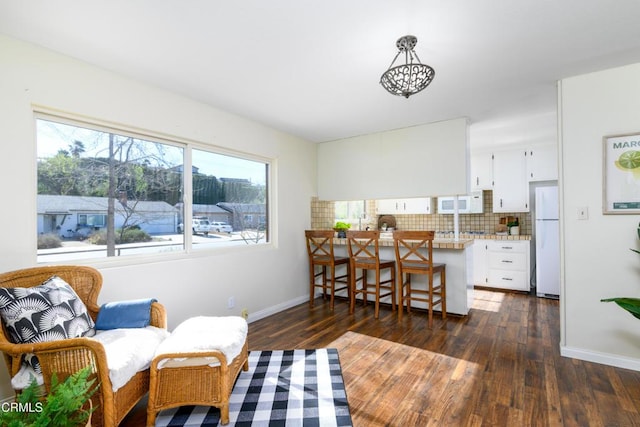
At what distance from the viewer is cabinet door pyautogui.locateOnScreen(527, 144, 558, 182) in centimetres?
476

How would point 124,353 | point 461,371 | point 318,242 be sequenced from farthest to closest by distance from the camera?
point 318,242 < point 461,371 < point 124,353

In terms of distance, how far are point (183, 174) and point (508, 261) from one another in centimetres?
487

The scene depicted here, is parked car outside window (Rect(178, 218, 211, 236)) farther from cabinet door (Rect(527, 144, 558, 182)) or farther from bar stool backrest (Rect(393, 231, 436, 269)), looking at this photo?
cabinet door (Rect(527, 144, 558, 182))

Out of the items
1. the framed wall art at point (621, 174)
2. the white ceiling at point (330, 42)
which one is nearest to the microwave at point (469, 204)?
the white ceiling at point (330, 42)

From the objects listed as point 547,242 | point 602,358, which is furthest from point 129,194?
point 547,242

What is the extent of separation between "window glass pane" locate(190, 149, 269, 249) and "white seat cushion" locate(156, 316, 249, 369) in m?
1.31

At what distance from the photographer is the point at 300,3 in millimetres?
1681

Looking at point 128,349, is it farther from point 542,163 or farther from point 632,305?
point 542,163

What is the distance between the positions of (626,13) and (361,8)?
5.06 feet

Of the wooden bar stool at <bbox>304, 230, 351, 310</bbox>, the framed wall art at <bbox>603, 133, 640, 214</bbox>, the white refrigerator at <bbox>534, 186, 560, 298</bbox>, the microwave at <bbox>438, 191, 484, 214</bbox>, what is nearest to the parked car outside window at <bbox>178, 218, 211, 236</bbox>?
the wooden bar stool at <bbox>304, 230, 351, 310</bbox>

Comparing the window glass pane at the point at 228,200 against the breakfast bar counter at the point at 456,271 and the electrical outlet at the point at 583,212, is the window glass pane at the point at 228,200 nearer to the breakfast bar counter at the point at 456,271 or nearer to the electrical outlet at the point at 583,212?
the breakfast bar counter at the point at 456,271

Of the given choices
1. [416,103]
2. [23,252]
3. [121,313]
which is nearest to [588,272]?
[416,103]

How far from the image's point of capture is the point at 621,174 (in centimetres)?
244

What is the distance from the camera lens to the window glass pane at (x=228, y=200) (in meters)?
3.26
